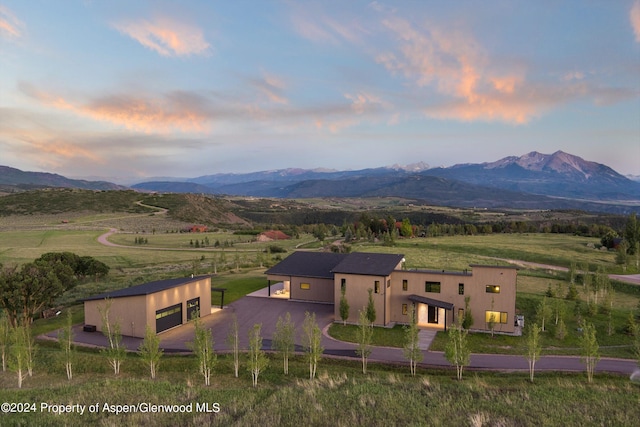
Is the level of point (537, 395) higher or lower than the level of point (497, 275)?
lower

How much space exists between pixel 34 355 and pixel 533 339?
104 ft

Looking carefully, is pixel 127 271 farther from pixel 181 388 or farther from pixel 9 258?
pixel 181 388

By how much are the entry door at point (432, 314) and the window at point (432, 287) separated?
1.49m

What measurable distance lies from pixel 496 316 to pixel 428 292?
6111mm

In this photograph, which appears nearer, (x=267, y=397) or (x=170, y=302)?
(x=267, y=397)

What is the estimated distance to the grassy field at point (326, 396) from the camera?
1633 cm

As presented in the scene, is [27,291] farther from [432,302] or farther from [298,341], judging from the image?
[432,302]

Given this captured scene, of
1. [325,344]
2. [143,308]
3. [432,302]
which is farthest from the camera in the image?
[432,302]

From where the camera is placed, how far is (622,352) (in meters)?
29.8

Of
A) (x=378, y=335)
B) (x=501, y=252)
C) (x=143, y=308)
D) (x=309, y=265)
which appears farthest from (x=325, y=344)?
(x=501, y=252)

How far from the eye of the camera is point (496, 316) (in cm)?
3525

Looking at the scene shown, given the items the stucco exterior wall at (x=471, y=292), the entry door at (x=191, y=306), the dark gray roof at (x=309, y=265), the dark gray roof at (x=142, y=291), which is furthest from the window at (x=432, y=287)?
the dark gray roof at (x=142, y=291)

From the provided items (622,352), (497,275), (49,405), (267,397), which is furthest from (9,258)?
(622,352)

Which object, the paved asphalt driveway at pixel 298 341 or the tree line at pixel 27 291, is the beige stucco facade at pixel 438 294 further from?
the tree line at pixel 27 291
